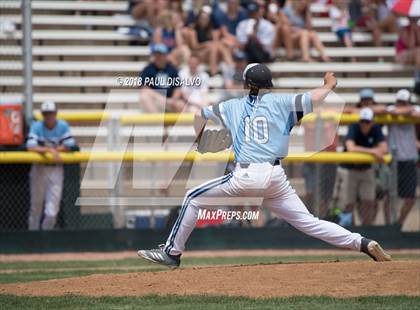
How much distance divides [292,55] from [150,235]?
5.96 metres

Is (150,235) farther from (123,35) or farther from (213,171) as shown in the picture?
(123,35)

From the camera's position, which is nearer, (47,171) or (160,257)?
(160,257)

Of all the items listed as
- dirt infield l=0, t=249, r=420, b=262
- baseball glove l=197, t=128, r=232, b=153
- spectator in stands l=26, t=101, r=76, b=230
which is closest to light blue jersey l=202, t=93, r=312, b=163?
baseball glove l=197, t=128, r=232, b=153

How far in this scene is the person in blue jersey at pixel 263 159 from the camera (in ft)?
31.1

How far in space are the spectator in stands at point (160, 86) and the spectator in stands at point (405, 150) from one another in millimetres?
3381

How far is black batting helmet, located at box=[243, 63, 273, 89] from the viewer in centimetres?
955

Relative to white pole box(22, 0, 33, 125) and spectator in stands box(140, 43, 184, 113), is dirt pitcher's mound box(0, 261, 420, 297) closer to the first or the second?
white pole box(22, 0, 33, 125)

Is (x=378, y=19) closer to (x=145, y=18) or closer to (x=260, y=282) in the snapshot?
(x=145, y=18)

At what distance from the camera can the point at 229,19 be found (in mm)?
18688

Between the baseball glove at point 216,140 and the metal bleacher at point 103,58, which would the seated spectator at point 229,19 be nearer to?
the metal bleacher at point 103,58

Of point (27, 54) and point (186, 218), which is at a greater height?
point (27, 54)

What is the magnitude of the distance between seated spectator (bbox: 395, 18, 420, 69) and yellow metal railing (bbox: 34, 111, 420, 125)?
11.1 feet

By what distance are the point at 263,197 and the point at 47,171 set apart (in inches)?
228

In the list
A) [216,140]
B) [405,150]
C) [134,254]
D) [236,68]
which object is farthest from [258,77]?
[236,68]
